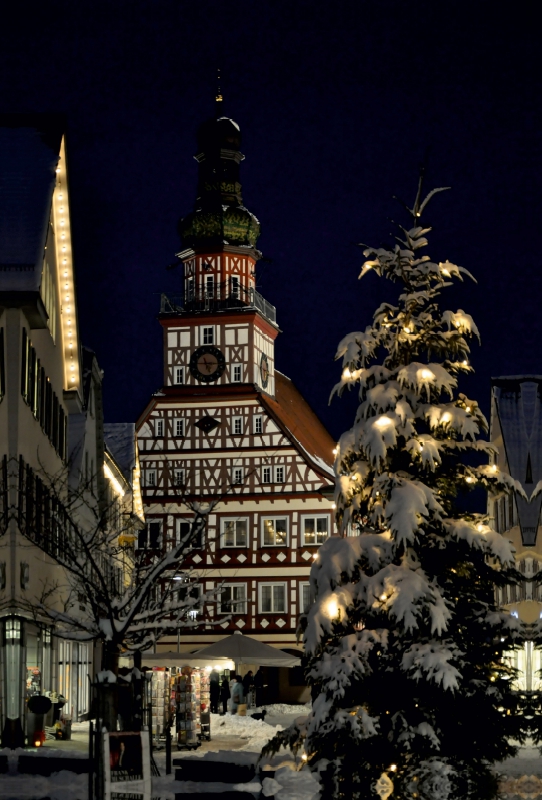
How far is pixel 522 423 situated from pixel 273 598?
52.6 ft

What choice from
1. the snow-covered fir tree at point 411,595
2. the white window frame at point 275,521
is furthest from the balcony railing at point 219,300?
the snow-covered fir tree at point 411,595

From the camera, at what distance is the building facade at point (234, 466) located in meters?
65.4

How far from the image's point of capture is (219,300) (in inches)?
2864

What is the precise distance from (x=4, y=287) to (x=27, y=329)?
1972 millimetres

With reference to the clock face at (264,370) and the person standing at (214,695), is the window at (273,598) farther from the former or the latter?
the person standing at (214,695)

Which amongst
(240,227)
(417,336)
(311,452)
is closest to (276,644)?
(311,452)

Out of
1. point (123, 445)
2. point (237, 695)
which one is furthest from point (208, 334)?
point (237, 695)

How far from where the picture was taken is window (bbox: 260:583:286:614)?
6506 centimetres

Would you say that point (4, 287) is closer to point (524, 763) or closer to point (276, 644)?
point (524, 763)

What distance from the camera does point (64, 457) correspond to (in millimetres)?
38312

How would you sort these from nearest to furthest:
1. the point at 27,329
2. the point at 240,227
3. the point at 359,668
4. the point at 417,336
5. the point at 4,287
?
the point at 359,668 → the point at 417,336 → the point at 4,287 → the point at 27,329 → the point at 240,227

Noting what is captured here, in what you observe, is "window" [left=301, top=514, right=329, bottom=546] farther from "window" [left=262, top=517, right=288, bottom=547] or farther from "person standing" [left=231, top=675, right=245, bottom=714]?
"person standing" [left=231, top=675, right=245, bottom=714]

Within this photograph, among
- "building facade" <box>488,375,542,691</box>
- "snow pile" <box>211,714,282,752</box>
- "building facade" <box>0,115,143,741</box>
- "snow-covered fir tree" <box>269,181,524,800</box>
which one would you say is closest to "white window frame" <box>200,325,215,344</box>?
"building facade" <box>488,375,542,691</box>

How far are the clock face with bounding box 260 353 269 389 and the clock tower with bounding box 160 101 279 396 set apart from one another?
49 millimetres
